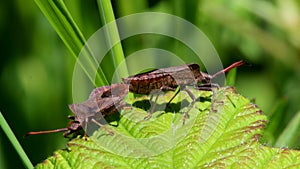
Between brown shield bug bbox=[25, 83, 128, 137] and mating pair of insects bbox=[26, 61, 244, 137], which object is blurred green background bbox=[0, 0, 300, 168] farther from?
brown shield bug bbox=[25, 83, 128, 137]

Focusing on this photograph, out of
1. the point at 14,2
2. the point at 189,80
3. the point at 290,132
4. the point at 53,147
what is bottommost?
the point at 53,147

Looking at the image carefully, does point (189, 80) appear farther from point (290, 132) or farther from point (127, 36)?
point (127, 36)

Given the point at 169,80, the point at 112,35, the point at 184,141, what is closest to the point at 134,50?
the point at 112,35

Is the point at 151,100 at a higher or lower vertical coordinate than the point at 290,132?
higher

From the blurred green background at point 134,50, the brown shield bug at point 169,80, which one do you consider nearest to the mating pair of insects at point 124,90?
the brown shield bug at point 169,80

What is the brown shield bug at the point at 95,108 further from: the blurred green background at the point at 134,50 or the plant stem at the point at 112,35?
the blurred green background at the point at 134,50

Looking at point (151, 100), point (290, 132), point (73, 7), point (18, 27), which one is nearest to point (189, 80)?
point (151, 100)

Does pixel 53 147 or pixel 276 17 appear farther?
pixel 276 17
